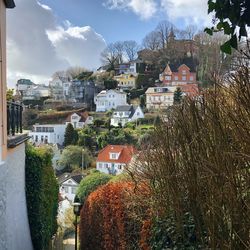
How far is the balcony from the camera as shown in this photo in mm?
6859

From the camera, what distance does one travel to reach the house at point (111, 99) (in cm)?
6625

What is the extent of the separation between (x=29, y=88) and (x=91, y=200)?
6970cm

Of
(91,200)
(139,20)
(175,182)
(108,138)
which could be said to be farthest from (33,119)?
(175,182)

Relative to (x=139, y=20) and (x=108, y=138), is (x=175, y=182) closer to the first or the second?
(x=139, y=20)

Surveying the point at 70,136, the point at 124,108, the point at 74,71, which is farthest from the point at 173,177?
the point at 74,71

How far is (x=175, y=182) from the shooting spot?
5348 mm

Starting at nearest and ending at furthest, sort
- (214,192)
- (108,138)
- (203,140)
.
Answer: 1. (214,192)
2. (203,140)
3. (108,138)

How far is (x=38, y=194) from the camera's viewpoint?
8820mm

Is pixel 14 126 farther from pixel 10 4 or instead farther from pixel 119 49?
pixel 119 49

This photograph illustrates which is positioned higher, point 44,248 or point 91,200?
point 91,200

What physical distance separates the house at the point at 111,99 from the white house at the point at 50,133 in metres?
14.7

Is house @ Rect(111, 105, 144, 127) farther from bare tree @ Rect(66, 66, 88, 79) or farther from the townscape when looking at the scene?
the townscape

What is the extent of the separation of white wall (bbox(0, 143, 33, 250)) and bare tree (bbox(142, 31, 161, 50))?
224 feet

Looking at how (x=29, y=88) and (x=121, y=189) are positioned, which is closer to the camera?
(x=121, y=189)
